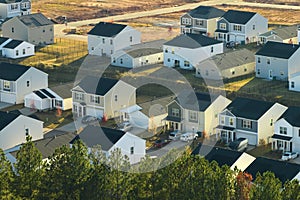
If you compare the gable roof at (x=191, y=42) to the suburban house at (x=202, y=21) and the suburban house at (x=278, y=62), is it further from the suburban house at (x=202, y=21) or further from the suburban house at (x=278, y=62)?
the suburban house at (x=202, y=21)

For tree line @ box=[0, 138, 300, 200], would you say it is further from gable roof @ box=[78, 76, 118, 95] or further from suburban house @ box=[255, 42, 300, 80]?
suburban house @ box=[255, 42, 300, 80]

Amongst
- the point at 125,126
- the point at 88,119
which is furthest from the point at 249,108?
the point at 88,119

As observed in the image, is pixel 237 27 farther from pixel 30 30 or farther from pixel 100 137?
pixel 100 137

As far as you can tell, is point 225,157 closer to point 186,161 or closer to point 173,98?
point 186,161

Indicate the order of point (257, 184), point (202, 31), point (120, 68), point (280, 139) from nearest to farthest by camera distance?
point (257, 184) → point (280, 139) → point (120, 68) → point (202, 31)

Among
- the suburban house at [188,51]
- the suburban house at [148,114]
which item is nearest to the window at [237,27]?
the suburban house at [188,51]

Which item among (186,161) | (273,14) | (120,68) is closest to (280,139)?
(186,161)

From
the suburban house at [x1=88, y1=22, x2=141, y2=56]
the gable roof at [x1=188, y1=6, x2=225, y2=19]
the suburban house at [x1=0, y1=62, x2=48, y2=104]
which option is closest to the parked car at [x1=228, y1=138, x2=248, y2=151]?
the suburban house at [x1=0, y1=62, x2=48, y2=104]
